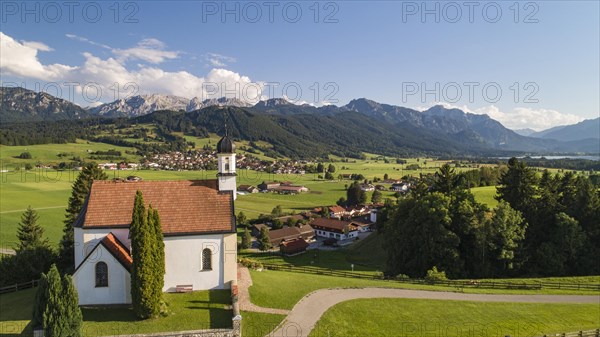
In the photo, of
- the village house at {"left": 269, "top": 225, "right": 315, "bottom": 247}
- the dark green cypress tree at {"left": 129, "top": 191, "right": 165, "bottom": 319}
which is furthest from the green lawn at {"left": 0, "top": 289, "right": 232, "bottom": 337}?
the village house at {"left": 269, "top": 225, "right": 315, "bottom": 247}

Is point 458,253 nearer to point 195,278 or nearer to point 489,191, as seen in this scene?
point 195,278

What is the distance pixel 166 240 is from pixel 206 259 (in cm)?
318

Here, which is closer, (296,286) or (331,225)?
(296,286)

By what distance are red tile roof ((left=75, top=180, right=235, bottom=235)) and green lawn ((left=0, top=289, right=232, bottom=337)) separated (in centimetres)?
468

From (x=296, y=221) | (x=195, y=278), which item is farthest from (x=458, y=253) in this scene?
(x=296, y=221)

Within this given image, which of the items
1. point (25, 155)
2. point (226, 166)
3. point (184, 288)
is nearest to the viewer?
point (184, 288)

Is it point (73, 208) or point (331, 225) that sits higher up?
point (73, 208)

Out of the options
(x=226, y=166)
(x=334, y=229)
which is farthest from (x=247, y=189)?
(x=226, y=166)

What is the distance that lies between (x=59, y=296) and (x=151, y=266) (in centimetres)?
497

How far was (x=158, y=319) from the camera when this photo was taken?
76.1 feet

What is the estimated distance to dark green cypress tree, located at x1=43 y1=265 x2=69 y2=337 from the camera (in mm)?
19922

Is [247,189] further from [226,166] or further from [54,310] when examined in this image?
[54,310]

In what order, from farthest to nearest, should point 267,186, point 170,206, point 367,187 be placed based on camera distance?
point 367,187, point 267,186, point 170,206

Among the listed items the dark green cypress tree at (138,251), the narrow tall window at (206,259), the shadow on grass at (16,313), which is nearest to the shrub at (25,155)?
the shadow on grass at (16,313)
